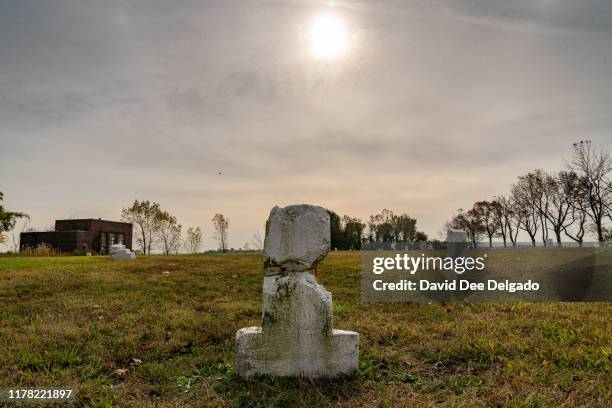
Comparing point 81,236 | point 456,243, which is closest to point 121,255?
point 456,243

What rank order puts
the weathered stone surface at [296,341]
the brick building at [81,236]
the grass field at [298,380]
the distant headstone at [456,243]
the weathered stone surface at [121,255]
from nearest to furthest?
the grass field at [298,380]
the weathered stone surface at [296,341]
the distant headstone at [456,243]
the weathered stone surface at [121,255]
the brick building at [81,236]

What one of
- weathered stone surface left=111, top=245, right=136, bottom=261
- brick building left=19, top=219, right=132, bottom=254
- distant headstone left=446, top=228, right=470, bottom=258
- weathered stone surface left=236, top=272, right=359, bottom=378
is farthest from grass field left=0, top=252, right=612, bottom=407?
brick building left=19, top=219, right=132, bottom=254

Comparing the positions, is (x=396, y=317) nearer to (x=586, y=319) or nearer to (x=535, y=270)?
(x=586, y=319)

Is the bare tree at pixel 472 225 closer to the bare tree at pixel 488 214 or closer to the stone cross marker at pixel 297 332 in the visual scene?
the bare tree at pixel 488 214

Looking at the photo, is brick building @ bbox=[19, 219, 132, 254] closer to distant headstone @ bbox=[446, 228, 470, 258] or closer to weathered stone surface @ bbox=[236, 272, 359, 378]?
distant headstone @ bbox=[446, 228, 470, 258]

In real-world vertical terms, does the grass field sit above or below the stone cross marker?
below

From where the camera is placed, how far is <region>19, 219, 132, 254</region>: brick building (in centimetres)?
4372

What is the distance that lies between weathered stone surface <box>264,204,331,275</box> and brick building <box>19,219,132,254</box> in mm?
43471

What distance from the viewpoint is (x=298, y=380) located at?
4.96 metres

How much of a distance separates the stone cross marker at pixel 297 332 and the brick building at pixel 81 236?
43.4m

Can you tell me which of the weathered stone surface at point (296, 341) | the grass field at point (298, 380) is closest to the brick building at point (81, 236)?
the grass field at point (298, 380)

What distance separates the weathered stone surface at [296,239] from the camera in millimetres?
5141

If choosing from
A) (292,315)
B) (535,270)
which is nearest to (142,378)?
(292,315)

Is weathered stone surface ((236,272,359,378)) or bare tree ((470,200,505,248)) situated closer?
weathered stone surface ((236,272,359,378))
